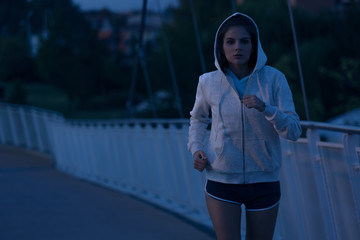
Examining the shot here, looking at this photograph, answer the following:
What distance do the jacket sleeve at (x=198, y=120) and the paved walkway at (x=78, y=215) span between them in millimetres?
3007

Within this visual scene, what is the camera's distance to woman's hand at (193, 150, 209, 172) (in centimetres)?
329

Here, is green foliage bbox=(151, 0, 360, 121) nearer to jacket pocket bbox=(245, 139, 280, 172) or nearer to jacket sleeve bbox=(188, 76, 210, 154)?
jacket sleeve bbox=(188, 76, 210, 154)

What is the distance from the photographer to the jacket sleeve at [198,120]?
3.38 m

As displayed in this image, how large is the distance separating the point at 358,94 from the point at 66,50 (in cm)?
2100

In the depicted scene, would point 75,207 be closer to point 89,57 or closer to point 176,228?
point 176,228

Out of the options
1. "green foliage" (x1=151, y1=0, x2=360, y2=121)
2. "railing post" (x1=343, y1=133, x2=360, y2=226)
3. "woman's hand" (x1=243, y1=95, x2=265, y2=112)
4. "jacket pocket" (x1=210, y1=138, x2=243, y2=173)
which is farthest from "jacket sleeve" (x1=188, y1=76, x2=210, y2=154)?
"green foliage" (x1=151, y1=0, x2=360, y2=121)

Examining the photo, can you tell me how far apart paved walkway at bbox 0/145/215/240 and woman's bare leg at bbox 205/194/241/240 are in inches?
124

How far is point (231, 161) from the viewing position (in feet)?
10.5

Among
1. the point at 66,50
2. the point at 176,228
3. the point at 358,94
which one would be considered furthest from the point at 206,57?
the point at 176,228

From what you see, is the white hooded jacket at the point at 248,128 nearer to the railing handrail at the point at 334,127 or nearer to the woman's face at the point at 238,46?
the woman's face at the point at 238,46

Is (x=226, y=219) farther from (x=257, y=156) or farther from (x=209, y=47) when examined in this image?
(x=209, y=47)

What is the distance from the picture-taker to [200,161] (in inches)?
129

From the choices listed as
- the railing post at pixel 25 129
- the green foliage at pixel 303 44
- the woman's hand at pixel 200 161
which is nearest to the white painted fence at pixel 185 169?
the woman's hand at pixel 200 161

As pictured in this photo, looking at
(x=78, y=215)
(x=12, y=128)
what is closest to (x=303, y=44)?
(x=12, y=128)
